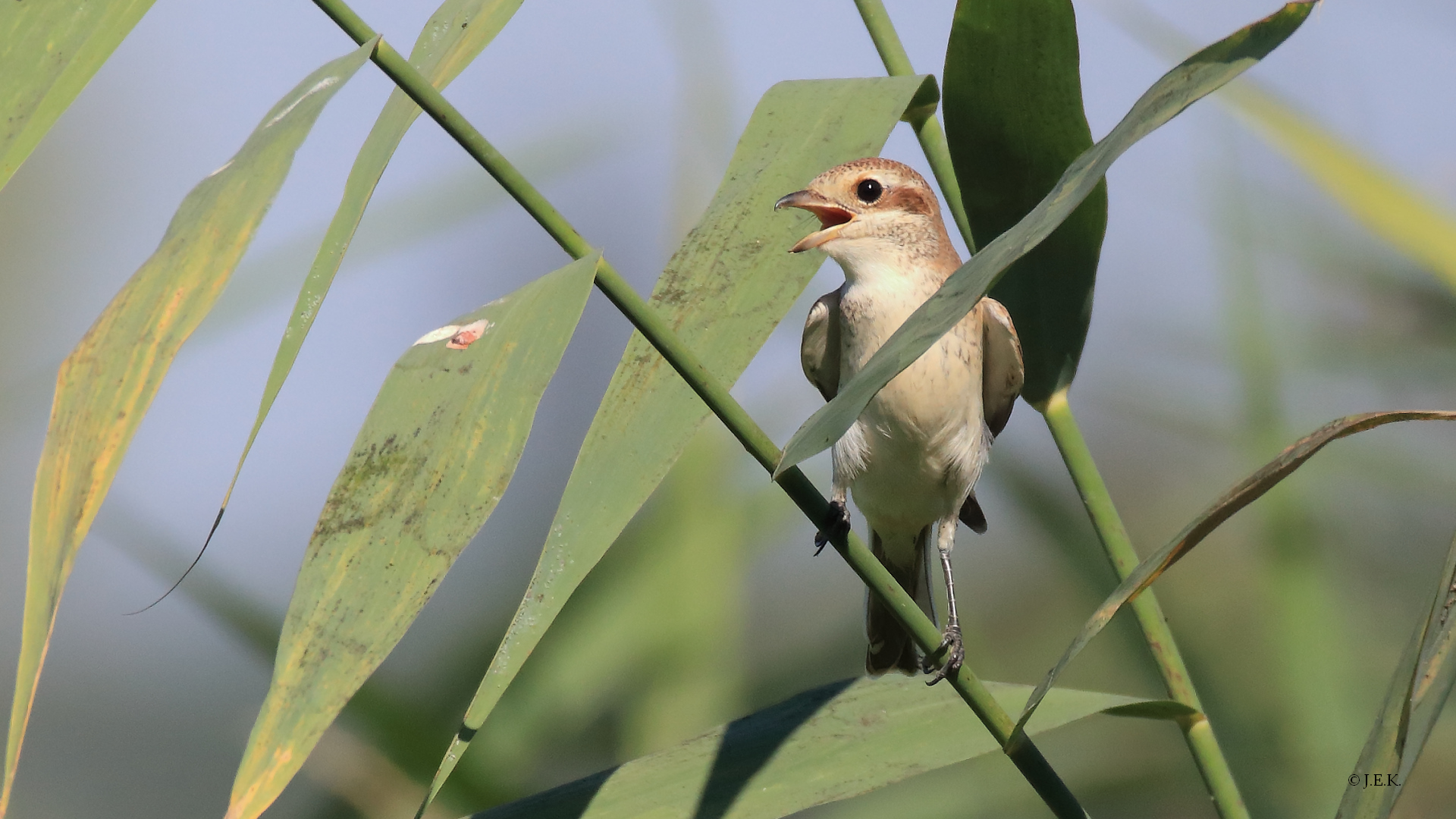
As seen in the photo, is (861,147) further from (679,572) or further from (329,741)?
(329,741)

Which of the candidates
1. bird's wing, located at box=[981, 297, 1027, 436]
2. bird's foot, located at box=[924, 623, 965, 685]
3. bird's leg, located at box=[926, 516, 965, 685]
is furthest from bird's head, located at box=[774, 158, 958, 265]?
bird's foot, located at box=[924, 623, 965, 685]

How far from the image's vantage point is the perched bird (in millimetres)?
2143

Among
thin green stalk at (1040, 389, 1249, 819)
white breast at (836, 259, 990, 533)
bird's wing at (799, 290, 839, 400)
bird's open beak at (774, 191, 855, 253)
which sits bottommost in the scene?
thin green stalk at (1040, 389, 1249, 819)

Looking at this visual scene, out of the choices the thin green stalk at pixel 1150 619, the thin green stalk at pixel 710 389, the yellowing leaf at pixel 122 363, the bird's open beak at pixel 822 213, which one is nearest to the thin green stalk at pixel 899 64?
the bird's open beak at pixel 822 213

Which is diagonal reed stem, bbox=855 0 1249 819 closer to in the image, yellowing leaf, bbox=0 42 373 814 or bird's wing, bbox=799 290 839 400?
bird's wing, bbox=799 290 839 400

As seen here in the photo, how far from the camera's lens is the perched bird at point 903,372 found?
214 centimetres

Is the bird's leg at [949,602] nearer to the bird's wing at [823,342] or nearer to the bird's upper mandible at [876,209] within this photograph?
the bird's wing at [823,342]

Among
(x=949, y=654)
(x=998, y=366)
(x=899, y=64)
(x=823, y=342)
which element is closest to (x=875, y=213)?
(x=823, y=342)

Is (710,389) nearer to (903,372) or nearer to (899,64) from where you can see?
Result: (899,64)

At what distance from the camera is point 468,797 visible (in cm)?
216

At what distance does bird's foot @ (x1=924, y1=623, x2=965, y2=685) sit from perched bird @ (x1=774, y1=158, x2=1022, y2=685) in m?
0.01

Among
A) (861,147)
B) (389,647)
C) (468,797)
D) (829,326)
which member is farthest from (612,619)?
(389,647)

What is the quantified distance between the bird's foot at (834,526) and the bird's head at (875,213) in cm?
48

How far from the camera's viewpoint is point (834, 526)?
1.23m
